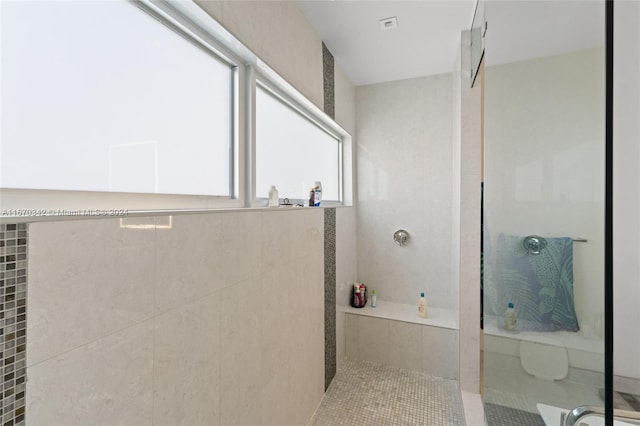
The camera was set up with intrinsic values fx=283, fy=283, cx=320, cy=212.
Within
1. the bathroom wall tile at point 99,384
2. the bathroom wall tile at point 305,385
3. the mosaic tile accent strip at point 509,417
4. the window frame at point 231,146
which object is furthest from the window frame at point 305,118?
the mosaic tile accent strip at point 509,417

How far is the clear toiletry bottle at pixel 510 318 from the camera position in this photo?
0.90 m

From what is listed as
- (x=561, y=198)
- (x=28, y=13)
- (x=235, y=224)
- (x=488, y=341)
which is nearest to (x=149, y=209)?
(x=235, y=224)

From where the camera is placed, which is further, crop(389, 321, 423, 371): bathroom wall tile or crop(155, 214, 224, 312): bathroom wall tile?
crop(389, 321, 423, 371): bathroom wall tile

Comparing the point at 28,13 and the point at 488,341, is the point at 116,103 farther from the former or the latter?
the point at 488,341

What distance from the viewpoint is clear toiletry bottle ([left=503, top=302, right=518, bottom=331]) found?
0.90m

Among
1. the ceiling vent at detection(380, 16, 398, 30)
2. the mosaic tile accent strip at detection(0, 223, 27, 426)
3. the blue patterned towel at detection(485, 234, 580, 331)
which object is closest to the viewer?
the mosaic tile accent strip at detection(0, 223, 27, 426)

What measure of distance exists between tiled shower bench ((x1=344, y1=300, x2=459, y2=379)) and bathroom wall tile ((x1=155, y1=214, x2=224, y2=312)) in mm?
1710

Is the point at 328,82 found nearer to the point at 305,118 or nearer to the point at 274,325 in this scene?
the point at 305,118

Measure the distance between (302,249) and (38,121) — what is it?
1.21 m

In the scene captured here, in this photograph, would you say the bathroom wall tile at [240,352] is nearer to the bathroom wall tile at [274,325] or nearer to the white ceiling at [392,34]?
the bathroom wall tile at [274,325]

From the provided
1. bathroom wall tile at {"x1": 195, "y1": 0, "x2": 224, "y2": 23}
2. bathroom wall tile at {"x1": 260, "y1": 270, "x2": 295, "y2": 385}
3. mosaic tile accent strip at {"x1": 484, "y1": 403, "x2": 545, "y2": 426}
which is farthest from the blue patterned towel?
bathroom wall tile at {"x1": 195, "y1": 0, "x2": 224, "y2": 23}

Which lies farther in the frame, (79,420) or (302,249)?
(302,249)

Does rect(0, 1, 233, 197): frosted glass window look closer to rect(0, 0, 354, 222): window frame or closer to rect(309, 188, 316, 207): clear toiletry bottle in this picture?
rect(0, 0, 354, 222): window frame

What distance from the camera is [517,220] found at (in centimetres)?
87
